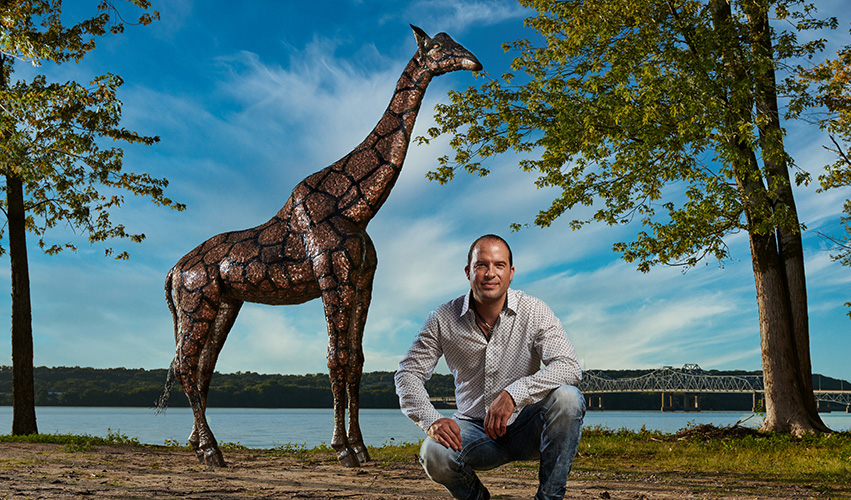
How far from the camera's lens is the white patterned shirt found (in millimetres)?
3176

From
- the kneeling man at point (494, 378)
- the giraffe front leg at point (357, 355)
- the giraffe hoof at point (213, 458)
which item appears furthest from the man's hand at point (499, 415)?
the giraffe hoof at point (213, 458)

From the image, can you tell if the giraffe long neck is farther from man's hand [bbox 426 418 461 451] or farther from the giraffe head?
man's hand [bbox 426 418 461 451]

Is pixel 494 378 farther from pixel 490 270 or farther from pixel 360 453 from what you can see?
pixel 360 453

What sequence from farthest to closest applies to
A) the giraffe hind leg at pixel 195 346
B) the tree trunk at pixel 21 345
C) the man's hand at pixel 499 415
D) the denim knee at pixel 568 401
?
the tree trunk at pixel 21 345, the giraffe hind leg at pixel 195 346, the denim knee at pixel 568 401, the man's hand at pixel 499 415

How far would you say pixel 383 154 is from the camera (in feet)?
20.7

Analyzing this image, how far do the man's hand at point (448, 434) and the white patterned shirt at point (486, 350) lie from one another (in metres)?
0.18

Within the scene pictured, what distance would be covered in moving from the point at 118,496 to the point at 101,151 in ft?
28.2

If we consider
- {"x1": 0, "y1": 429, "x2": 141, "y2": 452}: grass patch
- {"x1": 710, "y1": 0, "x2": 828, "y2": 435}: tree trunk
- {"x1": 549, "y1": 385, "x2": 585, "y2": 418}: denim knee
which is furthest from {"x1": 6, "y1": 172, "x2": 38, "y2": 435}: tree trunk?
{"x1": 710, "y1": 0, "x2": 828, "y2": 435}: tree trunk

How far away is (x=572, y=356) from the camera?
318 cm

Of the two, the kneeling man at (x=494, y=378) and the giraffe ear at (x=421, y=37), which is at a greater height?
the giraffe ear at (x=421, y=37)

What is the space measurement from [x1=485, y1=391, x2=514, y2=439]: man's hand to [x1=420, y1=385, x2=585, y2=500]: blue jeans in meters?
0.24

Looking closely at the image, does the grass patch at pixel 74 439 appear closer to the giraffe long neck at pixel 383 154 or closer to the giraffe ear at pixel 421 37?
the giraffe long neck at pixel 383 154

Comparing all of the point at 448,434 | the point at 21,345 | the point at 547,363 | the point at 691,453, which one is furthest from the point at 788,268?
the point at 21,345

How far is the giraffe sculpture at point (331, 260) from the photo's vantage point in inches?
237
